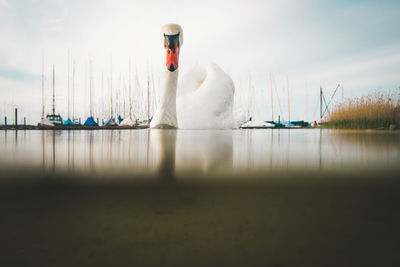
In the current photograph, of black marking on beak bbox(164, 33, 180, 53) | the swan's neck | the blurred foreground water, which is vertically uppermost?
black marking on beak bbox(164, 33, 180, 53)

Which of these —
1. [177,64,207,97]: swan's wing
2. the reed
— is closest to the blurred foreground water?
the reed

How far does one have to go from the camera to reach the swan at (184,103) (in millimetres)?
7543

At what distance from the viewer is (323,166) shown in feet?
3.16

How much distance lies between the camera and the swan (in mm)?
7543

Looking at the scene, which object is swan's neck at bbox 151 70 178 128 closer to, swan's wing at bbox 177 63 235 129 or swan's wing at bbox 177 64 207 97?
swan's wing at bbox 177 63 235 129

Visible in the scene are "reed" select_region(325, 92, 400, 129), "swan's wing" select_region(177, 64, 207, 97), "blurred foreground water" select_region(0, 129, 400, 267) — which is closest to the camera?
"blurred foreground water" select_region(0, 129, 400, 267)

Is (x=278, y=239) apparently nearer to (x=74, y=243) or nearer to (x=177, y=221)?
(x=177, y=221)

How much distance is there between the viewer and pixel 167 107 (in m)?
7.76

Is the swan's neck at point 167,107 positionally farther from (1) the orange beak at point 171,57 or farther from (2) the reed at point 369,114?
(2) the reed at point 369,114

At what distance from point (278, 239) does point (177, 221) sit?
172mm

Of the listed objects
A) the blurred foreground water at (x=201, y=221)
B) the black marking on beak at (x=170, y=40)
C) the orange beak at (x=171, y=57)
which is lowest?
the blurred foreground water at (x=201, y=221)

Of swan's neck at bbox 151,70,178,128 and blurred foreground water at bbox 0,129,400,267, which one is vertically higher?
swan's neck at bbox 151,70,178,128

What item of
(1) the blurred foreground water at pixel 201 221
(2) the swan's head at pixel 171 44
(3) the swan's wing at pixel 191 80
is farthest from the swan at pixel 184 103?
(1) the blurred foreground water at pixel 201 221

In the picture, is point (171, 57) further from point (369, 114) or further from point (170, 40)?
point (369, 114)
